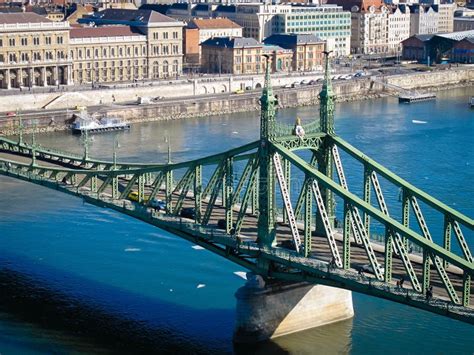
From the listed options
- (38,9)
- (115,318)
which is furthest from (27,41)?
(115,318)

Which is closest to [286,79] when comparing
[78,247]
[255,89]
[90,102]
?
[255,89]

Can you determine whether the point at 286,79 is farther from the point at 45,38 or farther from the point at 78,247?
the point at 78,247

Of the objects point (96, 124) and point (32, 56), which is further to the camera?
Answer: point (32, 56)

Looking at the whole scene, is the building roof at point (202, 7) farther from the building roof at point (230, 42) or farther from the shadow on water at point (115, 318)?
the shadow on water at point (115, 318)

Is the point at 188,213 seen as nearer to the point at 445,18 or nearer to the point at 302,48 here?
the point at 302,48

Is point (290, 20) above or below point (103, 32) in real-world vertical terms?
above

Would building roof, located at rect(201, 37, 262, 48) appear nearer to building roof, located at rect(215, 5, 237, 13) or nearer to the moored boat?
building roof, located at rect(215, 5, 237, 13)
